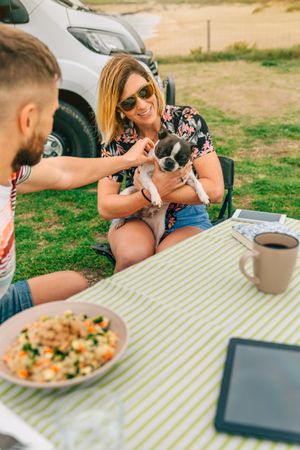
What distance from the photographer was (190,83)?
1281cm

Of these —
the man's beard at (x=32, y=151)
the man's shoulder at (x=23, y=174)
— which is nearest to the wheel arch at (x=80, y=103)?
the man's shoulder at (x=23, y=174)

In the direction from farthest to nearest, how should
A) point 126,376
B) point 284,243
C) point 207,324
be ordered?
point 284,243 → point 207,324 → point 126,376

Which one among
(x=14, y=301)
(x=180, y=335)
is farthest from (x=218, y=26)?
(x=180, y=335)

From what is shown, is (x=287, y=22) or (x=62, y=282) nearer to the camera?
(x=62, y=282)

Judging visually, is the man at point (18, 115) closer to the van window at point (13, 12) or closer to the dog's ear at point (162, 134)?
the dog's ear at point (162, 134)

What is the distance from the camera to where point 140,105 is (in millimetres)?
2848

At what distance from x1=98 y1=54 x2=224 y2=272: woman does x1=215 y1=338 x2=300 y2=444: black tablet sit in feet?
4.59

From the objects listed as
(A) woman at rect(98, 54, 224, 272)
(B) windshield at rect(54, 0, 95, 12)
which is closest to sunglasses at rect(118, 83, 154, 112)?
(A) woman at rect(98, 54, 224, 272)

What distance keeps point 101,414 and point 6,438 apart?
0.23 m

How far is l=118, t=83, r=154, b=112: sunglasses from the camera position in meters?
2.83

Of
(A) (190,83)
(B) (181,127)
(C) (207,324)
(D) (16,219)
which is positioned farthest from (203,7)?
(C) (207,324)

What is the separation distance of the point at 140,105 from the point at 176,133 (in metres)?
0.32

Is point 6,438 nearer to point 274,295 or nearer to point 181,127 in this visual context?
point 274,295

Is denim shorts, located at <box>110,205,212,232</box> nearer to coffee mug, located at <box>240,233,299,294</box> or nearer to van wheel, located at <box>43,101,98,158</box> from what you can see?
coffee mug, located at <box>240,233,299,294</box>
